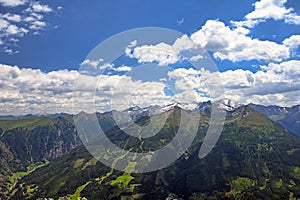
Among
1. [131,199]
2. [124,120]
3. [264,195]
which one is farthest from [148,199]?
[124,120]

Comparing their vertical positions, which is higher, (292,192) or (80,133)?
(80,133)

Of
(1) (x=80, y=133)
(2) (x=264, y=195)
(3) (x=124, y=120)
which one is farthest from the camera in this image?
(2) (x=264, y=195)

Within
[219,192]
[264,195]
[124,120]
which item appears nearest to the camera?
[124,120]

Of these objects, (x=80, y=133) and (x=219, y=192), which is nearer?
(x=80, y=133)

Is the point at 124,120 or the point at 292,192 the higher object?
the point at 124,120

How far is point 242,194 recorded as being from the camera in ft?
621

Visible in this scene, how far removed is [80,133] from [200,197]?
162m

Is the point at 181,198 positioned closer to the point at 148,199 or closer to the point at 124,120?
the point at 148,199

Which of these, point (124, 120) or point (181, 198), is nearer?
point (124, 120)

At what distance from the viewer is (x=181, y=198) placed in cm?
19925

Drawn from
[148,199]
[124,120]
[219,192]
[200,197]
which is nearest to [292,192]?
[219,192]

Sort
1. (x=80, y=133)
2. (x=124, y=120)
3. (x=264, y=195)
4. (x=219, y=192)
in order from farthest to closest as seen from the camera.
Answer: (x=219, y=192)
(x=264, y=195)
(x=124, y=120)
(x=80, y=133)

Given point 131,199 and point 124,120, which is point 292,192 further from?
point 124,120

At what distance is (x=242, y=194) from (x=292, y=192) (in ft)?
100
